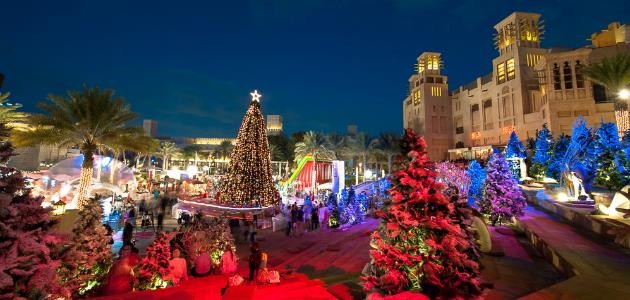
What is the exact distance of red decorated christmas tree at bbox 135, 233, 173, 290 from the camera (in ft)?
22.2

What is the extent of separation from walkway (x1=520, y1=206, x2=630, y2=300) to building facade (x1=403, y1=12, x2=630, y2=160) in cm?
2902

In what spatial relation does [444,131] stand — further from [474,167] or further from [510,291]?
[510,291]

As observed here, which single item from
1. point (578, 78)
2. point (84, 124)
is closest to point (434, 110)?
point (578, 78)

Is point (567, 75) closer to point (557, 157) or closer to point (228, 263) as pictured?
point (557, 157)

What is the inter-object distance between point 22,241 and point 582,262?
35.2 feet

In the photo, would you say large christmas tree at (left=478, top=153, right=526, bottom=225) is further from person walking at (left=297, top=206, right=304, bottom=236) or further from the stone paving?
person walking at (left=297, top=206, right=304, bottom=236)

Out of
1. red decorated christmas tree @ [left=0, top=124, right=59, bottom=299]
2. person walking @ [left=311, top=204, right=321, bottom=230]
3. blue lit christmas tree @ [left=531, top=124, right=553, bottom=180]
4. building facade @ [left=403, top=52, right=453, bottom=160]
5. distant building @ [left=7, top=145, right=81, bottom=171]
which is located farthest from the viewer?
building facade @ [left=403, top=52, right=453, bottom=160]

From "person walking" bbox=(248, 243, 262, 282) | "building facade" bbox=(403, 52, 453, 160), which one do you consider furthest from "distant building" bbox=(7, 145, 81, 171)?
"building facade" bbox=(403, 52, 453, 160)

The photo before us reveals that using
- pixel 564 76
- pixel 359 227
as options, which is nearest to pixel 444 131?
pixel 564 76

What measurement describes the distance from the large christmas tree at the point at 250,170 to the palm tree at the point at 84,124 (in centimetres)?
612

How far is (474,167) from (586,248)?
9772mm

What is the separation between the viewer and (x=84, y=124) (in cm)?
1506

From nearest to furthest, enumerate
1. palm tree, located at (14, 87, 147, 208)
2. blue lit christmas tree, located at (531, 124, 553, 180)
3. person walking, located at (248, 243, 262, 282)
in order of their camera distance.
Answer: person walking, located at (248, 243, 262, 282)
palm tree, located at (14, 87, 147, 208)
blue lit christmas tree, located at (531, 124, 553, 180)

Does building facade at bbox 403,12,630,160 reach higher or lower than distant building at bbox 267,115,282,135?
lower
